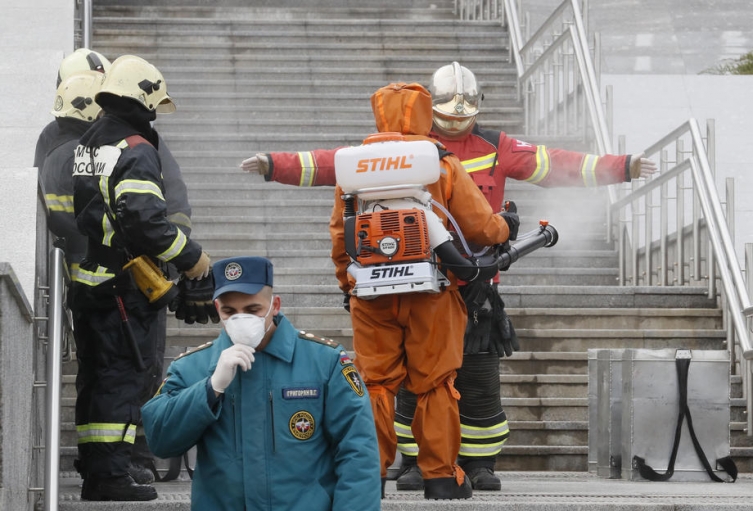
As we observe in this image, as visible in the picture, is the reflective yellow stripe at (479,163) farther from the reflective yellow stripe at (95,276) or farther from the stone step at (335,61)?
the stone step at (335,61)

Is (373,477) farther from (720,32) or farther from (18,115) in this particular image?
(720,32)

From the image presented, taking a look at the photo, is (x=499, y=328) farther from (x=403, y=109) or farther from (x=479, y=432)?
(x=403, y=109)

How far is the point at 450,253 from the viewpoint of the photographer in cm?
665

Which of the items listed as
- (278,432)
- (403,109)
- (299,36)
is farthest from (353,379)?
(299,36)

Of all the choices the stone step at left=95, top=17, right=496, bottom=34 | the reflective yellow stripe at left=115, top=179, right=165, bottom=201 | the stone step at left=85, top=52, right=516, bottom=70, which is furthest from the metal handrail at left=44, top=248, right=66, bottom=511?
the stone step at left=95, top=17, right=496, bottom=34

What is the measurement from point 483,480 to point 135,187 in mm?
2077

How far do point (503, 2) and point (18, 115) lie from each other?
725cm

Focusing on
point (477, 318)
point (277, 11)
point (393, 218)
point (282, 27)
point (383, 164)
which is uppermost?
point (277, 11)

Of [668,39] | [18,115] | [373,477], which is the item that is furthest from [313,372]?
[668,39]

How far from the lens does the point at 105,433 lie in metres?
6.54

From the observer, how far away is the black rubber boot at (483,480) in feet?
23.6

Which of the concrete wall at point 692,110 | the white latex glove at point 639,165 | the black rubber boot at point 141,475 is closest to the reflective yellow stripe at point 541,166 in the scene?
the white latex glove at point 639,165

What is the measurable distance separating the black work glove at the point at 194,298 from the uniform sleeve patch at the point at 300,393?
2026 mm

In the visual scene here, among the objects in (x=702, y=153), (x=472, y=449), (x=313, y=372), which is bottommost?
(x=472, y=449)
